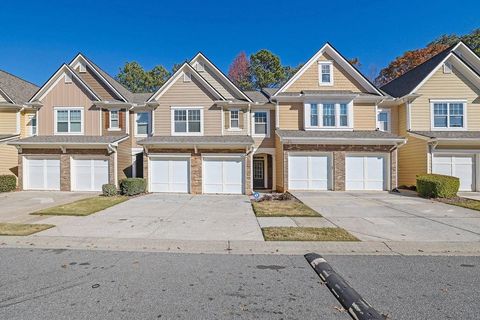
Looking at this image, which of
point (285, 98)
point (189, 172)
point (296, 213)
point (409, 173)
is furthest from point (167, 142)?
point (409, 173)

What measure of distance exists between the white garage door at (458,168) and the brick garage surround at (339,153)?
2.98 metres

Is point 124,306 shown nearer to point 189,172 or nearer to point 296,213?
point 296,213

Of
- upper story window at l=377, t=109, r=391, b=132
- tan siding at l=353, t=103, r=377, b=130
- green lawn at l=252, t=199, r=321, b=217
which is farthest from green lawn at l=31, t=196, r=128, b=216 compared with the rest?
upper story window at l=377, t=109, r=391, b=132

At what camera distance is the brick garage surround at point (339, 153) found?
52.4 feet

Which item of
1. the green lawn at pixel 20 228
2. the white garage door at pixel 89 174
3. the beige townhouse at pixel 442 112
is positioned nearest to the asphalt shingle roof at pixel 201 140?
the white garage door at pixel 89 174

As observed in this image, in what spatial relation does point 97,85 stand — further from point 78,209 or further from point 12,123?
point 78,209

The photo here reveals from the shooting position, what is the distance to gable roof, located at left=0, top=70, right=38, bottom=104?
61.9 ft

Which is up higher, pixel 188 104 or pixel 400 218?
pixel 188 104

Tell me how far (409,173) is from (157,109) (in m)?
17.9

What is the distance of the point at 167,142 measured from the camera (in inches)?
614

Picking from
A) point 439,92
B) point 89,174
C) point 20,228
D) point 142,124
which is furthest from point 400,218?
point 89,174

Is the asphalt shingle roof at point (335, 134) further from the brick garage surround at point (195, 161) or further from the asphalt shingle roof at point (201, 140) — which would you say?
the brick garage surround at point (195, 161)

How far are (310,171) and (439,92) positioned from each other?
10699mm

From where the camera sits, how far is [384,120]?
62.4ft
